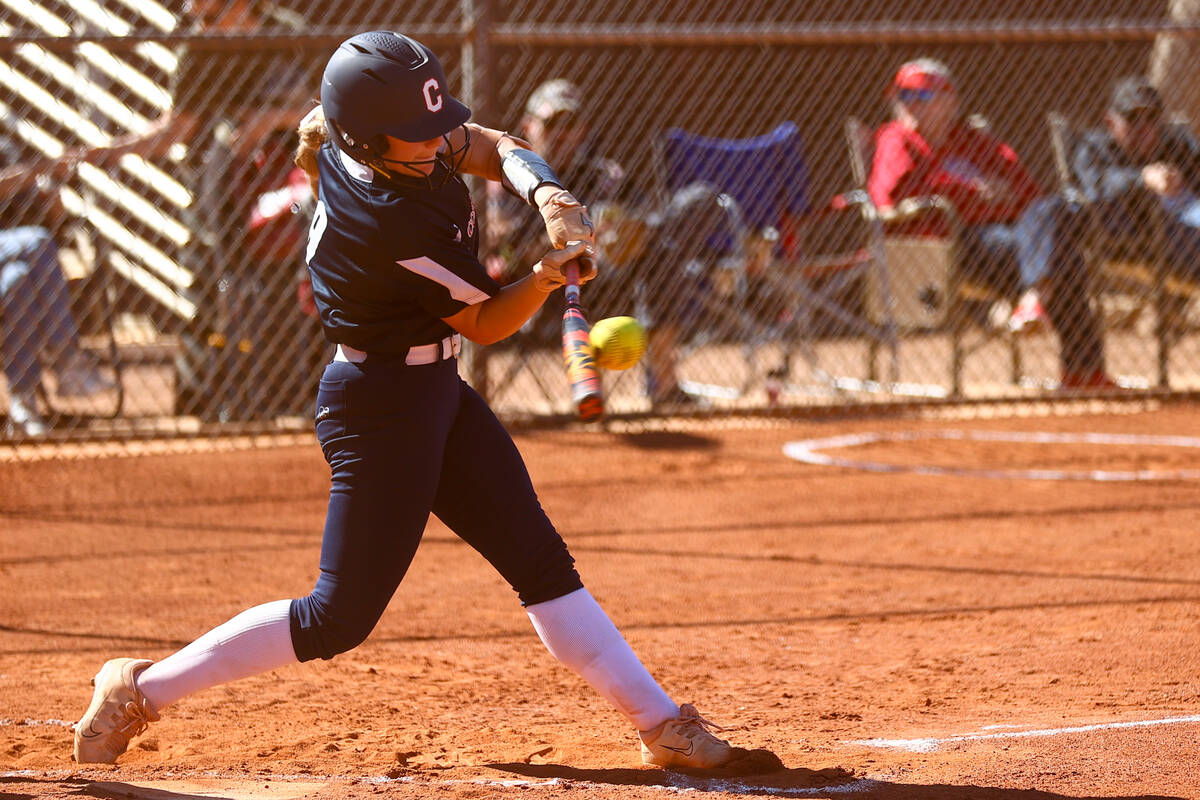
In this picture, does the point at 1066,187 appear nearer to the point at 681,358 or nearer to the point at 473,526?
the point at 681,358

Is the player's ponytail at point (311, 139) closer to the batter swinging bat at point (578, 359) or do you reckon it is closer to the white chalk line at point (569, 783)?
the batter swinging bat at point (578, 359)

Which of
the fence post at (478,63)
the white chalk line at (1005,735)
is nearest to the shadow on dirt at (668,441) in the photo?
the fence post at (478,63)

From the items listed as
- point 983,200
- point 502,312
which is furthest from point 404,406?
point 983,200

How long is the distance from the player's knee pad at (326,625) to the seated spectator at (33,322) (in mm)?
4675

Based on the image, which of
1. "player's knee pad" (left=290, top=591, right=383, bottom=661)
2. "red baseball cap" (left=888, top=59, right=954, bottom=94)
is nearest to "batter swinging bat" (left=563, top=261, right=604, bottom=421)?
"player's knee pad" (left=290, top=591, right=383, bottom=661)

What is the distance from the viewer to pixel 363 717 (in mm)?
3900

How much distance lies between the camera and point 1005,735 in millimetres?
3521

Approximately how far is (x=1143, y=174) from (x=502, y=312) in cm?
686

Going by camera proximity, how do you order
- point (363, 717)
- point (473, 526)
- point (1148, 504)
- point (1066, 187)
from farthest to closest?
point (1066, 187) → point (1148, 504) → point (363, 717) → point (473, 526)

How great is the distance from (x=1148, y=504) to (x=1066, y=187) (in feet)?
10.4

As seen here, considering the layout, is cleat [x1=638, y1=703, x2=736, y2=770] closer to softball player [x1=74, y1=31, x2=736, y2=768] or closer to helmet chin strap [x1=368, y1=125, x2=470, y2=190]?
softball player [x1=74, y1=31, x2=736, y2=768]

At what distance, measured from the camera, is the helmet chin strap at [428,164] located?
121 inches

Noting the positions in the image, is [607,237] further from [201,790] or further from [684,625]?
[201,790]

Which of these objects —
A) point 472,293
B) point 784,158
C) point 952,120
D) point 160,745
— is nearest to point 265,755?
point 160,745
